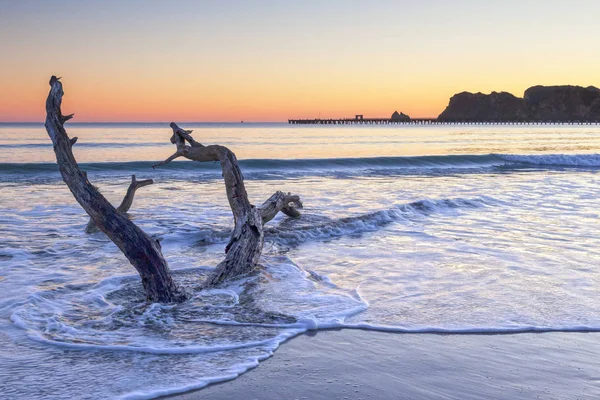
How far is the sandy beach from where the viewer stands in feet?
11.9

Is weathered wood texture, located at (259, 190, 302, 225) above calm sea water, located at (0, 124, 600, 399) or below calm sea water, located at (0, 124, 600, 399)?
above

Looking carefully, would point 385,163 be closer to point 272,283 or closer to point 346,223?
point 346,223

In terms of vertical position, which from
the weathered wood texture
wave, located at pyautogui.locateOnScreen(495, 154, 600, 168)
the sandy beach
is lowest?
the sandy beach

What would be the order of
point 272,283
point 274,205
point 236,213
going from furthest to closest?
point 274,205, point 236,213, point 272,283

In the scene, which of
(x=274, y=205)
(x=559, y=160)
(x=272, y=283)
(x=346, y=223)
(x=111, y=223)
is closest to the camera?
(x=111, y=223)

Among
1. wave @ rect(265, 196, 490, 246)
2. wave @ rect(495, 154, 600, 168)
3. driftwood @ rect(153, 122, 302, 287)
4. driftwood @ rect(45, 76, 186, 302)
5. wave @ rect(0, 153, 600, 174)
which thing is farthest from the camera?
wave @ rect(495, 154, 600, 168)

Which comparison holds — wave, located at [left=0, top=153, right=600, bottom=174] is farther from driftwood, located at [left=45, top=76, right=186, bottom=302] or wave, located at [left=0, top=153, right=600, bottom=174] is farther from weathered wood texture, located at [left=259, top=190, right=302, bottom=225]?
driftwood, located at [left=45, top=76, right=186, bottom=302]

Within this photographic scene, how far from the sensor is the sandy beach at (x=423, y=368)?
3.63m

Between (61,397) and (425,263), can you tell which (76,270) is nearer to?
(61,397)

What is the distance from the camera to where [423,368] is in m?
4.04

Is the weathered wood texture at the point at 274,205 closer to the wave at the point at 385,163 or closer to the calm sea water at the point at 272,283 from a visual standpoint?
the calm sea water at the point at 272,283

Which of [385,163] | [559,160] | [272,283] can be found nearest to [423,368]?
[272,283]

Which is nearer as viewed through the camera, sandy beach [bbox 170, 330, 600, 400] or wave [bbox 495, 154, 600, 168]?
sandy beach [bbox 170, 330, 600, 400]

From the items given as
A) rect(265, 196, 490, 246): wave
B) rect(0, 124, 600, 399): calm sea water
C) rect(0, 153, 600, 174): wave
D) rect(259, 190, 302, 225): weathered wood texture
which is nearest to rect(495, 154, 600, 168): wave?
rect(0, 153, 600, 174): wave
